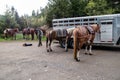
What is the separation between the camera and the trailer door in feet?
40.7

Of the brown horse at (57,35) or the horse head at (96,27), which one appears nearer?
the horse head at (96,27)

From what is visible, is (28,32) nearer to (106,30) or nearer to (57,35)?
(57,35)

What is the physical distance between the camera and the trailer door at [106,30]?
1241cm

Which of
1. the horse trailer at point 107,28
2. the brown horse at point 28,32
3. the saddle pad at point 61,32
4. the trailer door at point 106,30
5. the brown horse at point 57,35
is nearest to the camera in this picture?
the horse trailer at point 107,28

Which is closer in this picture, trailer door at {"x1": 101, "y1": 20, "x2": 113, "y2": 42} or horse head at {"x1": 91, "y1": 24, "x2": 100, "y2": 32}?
horse head at {"x1": 91, "y1": 24, "x2": 100, "y2": 32}

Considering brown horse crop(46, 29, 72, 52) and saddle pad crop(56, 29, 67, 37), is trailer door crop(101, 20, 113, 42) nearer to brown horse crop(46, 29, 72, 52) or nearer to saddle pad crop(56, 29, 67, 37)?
brown horse crop(46, 29, 72, 52)

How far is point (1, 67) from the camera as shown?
9.27m

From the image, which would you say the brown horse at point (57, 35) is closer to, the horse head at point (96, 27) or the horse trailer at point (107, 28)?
the horse trailer at point (107, 28)

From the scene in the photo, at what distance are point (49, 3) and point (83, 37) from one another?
1519 cm

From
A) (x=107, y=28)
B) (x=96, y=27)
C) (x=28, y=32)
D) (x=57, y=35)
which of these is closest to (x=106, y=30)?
(x=107, y=28)

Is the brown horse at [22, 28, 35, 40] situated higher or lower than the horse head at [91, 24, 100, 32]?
lower

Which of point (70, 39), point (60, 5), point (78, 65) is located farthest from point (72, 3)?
point (78, 65)

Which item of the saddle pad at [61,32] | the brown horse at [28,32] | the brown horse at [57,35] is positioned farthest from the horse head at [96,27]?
the brown horse at [28,32]

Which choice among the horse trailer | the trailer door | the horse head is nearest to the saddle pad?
the horse trailer
